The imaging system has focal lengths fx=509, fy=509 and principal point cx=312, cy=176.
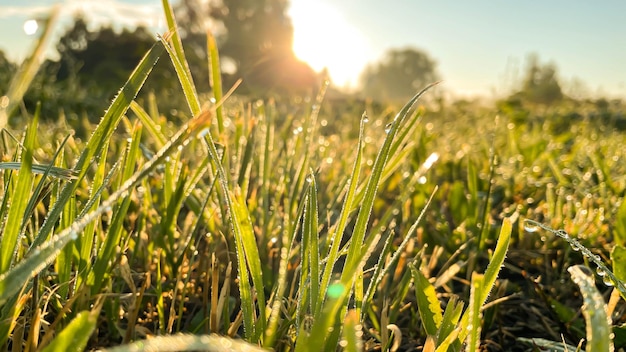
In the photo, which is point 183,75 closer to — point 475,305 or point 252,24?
point 475,305

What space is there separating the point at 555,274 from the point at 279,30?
26601 millimetres

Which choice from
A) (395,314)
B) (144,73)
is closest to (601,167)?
(395,314)

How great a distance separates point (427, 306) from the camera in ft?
2.10

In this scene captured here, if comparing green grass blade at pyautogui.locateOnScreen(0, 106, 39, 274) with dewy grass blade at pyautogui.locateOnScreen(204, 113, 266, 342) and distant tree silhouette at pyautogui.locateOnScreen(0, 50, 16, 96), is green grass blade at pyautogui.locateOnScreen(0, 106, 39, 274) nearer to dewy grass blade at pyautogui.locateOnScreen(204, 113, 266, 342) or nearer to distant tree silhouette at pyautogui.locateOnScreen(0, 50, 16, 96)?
dewy grass blade at pyautogui.locateOnScreen(204, 113, 266, 342)

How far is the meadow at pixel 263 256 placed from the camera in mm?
458

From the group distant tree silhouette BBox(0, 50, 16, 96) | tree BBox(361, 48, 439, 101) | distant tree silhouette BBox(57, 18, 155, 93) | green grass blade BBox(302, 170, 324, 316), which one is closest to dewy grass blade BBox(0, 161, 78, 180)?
green grass blade BBox(302, 170, 324, 316)

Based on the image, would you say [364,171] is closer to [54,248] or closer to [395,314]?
[395,314]

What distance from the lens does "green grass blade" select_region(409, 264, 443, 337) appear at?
0.63m

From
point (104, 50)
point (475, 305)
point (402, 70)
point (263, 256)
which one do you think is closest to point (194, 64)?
point (104, 50)

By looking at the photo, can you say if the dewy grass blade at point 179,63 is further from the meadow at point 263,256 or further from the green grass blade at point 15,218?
the green grass blade at point 15,218

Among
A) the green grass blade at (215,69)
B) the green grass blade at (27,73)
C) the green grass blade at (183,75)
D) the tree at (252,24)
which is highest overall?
the tree at (252,24)

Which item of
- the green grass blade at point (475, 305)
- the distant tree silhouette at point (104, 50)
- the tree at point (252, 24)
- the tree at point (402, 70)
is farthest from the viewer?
the tree at point (402, 70)

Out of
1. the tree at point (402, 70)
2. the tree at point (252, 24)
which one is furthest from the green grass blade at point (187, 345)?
the tree at point (402, 70)

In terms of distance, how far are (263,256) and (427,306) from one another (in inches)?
14.0
